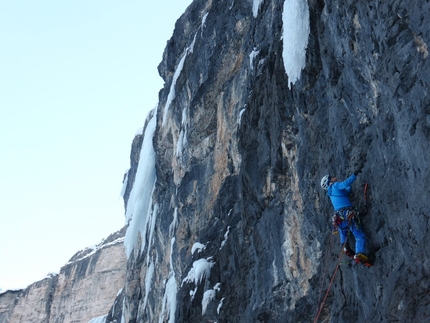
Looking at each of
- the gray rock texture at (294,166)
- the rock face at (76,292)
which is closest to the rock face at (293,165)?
the gray rock texture at (294,166)

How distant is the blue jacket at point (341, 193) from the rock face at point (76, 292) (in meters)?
29.6

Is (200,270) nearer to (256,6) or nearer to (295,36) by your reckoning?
(295,36)

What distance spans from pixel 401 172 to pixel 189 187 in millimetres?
9012

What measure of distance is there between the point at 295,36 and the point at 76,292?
30.9m

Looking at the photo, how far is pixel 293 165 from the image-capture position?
332 inches

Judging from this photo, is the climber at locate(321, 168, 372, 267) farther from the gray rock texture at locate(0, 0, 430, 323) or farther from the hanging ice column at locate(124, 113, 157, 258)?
the hanging ice column at locate(124, 113, 157, 258)

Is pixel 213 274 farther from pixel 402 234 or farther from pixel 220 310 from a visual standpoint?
pixel 402 234

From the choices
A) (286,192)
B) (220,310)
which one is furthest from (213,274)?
(286,192)

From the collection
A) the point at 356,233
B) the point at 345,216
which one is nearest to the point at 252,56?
the point at 345,216

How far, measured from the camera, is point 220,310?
10.0 metres

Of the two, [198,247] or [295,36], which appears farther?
[198,247]

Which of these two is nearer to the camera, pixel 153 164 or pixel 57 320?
pixel 153 164

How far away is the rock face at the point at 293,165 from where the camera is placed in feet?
17.2

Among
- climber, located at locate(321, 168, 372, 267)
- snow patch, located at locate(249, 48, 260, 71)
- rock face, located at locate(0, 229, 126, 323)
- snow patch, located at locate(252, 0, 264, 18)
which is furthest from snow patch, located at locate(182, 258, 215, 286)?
rock face, located at locate(0, 229, 126, 323)
